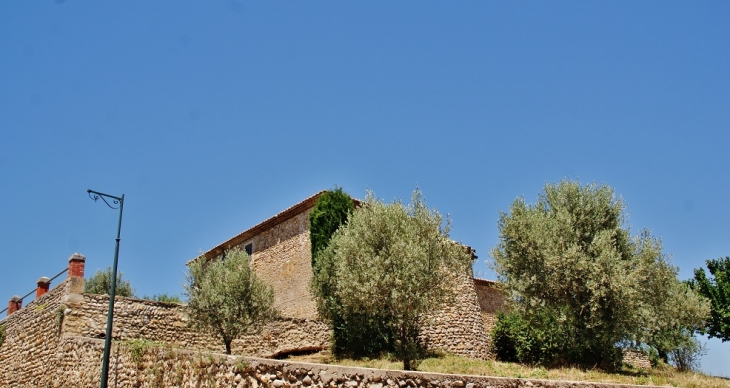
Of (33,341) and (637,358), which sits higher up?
(33,341)

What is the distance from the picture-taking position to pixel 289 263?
24.1 m

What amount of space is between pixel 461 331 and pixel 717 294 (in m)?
16.8

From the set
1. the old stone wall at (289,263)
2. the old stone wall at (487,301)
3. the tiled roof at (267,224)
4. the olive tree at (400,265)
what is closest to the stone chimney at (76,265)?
the tiled roof at (267,224)

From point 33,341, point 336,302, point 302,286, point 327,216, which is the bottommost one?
point 33,341

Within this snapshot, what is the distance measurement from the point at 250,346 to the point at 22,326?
8855mm

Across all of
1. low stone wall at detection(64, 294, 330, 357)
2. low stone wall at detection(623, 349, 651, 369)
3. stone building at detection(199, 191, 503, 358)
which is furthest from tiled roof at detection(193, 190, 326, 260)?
low stone wall at detection(623, 349, 651, 369)

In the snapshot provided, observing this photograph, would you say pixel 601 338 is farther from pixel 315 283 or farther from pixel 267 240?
pixel 267 240

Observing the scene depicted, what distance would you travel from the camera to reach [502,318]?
23.4 metres

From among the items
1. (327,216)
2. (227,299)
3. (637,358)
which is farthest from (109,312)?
(637,358)

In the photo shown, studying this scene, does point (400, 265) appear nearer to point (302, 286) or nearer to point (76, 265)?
point (302, 286)

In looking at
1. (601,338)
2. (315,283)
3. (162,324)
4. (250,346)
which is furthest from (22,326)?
(601,338)

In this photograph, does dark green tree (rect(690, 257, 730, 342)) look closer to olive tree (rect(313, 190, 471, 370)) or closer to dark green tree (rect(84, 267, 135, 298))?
olive tree (rect(313, 190, 471, 370))

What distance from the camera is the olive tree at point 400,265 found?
1471 cm

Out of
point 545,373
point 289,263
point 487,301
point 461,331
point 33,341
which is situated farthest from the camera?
point 487,301
